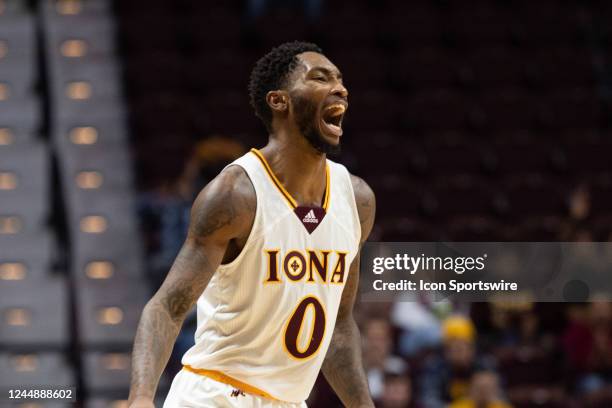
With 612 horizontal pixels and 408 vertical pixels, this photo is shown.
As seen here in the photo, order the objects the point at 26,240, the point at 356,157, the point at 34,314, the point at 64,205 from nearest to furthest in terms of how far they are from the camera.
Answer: the point at 34,314
the point at 64,205
the point at 26,240
the point at 356,157

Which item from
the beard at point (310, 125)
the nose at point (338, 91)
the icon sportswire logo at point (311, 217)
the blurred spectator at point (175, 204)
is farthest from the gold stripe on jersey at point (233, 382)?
the blurred spectator at point (175, 204)

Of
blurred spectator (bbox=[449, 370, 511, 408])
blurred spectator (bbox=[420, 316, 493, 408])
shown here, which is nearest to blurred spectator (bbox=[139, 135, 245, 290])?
blurred spectator (bbox=[420, 316, 493, 408])

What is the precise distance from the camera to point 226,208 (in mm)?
3355

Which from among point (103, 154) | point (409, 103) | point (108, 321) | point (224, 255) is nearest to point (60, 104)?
point (103, 154)

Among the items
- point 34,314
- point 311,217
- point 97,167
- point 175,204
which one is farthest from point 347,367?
point 97,167

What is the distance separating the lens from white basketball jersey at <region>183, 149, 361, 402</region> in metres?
3.46

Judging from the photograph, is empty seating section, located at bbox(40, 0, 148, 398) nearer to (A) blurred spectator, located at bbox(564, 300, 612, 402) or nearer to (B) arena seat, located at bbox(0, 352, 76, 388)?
(B) arena seat, located at bbox(0, 352, 76, 388)

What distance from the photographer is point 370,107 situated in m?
9.41

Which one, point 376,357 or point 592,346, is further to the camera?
point 592,346

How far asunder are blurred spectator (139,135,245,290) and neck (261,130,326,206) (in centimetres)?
359

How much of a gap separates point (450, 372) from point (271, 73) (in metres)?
3.63

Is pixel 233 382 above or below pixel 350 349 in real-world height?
below

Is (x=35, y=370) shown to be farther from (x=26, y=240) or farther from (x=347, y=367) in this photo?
(x=347, y=367)

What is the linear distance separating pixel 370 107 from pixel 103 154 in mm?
Answer: 2258
